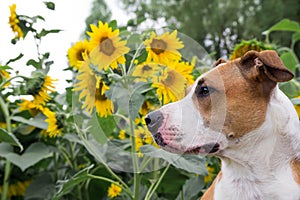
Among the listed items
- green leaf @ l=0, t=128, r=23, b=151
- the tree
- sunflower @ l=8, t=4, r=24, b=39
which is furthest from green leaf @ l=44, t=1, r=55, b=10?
the tree

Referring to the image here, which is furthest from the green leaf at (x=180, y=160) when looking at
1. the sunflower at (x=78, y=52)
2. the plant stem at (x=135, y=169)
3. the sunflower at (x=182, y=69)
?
the sunflower at (x=78, y=52)

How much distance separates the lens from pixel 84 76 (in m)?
1.40

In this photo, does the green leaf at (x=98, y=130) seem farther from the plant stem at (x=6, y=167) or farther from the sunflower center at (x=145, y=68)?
the plant stem at (x=6, y=167)

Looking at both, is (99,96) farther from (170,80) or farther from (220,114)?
(220,114)

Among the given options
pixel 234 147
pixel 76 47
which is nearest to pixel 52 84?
pixel 76 47

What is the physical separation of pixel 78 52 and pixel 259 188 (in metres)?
0.70

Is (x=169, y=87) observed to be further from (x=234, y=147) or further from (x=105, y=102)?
(x=234, y=147)

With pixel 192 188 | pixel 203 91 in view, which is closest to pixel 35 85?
pixel 192 188

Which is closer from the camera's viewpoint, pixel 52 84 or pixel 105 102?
pixel 105 102

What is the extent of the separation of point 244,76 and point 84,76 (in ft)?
1.67

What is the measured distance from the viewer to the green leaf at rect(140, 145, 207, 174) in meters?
1.32

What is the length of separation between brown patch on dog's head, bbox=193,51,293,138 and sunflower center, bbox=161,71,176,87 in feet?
0.98

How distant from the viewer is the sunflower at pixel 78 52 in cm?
147

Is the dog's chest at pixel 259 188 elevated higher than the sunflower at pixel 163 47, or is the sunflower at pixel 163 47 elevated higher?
the sunflower at pixel 163 47
